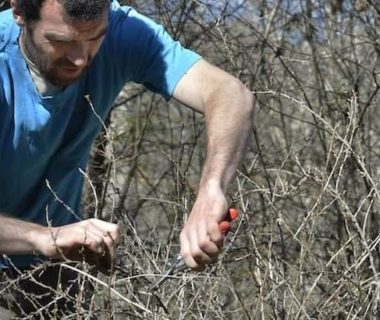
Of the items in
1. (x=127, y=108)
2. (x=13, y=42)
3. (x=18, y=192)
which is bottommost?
(x=127, y=108)

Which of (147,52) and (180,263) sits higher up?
(147,52)

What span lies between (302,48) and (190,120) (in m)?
0.77

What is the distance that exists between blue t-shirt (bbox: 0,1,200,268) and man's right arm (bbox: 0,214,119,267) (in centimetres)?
32

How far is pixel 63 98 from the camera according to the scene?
3.62m

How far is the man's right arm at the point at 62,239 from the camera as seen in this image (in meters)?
3.04

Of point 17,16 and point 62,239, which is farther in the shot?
point 17,16

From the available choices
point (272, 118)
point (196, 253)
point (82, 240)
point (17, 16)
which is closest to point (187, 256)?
point (196, 253)

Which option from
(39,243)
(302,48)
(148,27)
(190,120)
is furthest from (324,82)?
(39,243)

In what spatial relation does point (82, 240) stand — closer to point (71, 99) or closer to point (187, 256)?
point (187, 256)

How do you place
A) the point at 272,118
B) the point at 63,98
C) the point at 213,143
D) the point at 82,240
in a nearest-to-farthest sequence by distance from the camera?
the point at 82,240
the point at 213,143
the point at 63,98
the point at 272,118

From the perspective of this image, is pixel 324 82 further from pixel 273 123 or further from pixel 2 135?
pixel 2 135

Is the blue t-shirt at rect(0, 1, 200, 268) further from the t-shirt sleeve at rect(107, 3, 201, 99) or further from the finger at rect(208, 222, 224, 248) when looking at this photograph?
the finger at rect(208, 222, 224, 248)

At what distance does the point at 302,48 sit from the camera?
6.41 m

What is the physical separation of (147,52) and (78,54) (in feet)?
1.03
